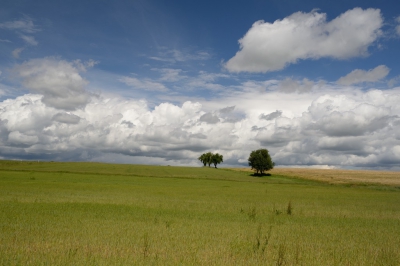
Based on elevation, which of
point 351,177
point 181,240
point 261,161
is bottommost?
point 181,240

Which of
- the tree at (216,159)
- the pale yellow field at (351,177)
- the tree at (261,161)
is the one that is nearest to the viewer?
the pale yellow field at (351,177)

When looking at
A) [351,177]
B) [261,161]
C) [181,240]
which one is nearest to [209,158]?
[261,161]

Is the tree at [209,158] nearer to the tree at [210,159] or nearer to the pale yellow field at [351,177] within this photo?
the tree at [210,159]

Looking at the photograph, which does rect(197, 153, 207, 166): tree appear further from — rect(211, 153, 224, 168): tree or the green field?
the green field

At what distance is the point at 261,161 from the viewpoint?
118812 millimetres

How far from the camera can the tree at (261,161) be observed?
118 metres

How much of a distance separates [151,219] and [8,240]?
766 centimetres

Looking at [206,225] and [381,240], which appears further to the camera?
[206,225]

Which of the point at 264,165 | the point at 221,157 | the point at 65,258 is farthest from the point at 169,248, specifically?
the point at 221,157

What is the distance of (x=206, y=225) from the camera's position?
15812mm

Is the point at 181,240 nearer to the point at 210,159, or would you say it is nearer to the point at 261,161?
the point at 261,161

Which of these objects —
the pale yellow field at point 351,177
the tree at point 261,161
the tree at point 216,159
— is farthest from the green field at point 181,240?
the tree at point 216,159

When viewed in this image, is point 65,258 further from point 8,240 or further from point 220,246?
point 220,246

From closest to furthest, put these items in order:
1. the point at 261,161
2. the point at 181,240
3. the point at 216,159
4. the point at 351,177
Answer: the point at 181,240 → the point at 351,177 → the point at 261,161 → the point at 216,159
